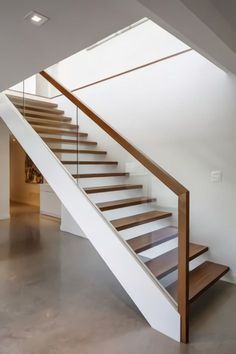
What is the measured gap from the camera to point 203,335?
2.14m

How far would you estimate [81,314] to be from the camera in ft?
7.91

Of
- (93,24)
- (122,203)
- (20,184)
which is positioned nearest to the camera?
(93,24)

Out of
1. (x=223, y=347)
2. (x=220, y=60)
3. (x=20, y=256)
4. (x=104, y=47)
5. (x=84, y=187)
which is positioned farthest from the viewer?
(x=104, y=47)

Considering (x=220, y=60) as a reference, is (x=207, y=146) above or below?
below

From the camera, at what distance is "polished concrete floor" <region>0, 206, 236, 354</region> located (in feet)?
6.54

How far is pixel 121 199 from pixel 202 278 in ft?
4.31

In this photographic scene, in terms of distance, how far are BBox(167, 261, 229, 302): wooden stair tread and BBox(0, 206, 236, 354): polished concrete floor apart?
0.19 m

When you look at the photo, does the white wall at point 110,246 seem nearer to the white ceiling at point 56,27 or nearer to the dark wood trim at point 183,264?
the dark wood trim at point 183,264

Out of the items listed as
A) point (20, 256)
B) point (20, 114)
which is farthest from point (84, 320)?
point (20, 114)

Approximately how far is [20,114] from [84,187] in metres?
1.76

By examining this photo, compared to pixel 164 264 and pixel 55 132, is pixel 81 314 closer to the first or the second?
pixel 164 264

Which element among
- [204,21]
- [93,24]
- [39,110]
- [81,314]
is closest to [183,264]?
[81,314]

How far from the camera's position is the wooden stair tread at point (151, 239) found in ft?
8.23

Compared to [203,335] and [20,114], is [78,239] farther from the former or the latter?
[203,335]
